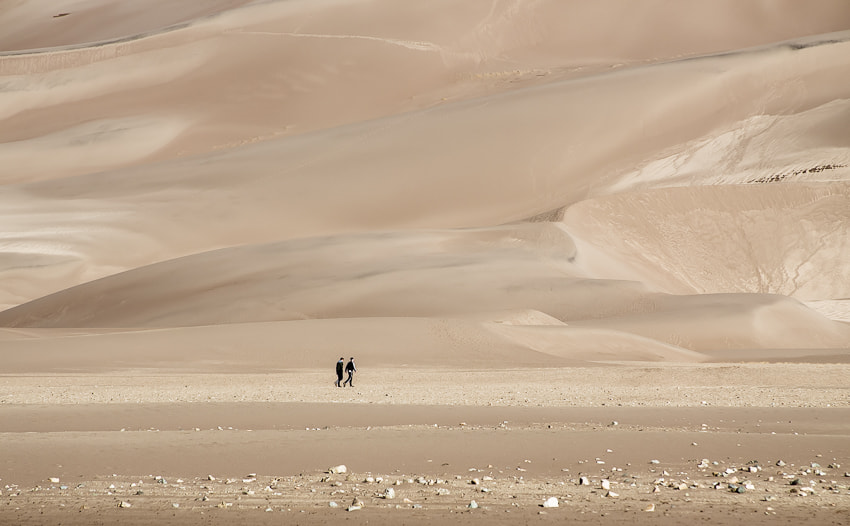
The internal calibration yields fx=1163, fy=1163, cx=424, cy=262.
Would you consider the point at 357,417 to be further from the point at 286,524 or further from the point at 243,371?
the point at 243,371

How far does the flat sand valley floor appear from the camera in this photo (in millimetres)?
8695

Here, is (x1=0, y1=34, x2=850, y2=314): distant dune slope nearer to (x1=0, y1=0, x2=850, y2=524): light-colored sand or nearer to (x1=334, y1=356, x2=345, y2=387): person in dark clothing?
(x1=0, y1=0, x2=850, y2=524): light-colored sand

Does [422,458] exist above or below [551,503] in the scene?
above

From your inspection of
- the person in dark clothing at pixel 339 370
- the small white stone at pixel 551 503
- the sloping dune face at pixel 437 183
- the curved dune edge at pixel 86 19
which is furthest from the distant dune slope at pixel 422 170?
the small white stone at pixel 551 503

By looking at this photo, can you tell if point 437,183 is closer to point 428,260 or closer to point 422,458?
point 428,260

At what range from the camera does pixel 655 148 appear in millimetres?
58031

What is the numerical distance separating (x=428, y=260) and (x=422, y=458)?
2894cm

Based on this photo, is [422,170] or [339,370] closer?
[339,370]

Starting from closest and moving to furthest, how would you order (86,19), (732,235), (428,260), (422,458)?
(422,458) < (428,260) < (732,235) < (86,19)

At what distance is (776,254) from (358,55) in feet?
127

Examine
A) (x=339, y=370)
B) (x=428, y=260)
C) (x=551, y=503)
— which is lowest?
(x=551, y=503)

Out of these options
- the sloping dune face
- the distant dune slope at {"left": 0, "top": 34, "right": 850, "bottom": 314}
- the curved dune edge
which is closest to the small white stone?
the sloping dune face

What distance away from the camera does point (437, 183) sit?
187 feet

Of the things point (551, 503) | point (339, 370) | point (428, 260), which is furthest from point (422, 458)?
point (428, 260)
